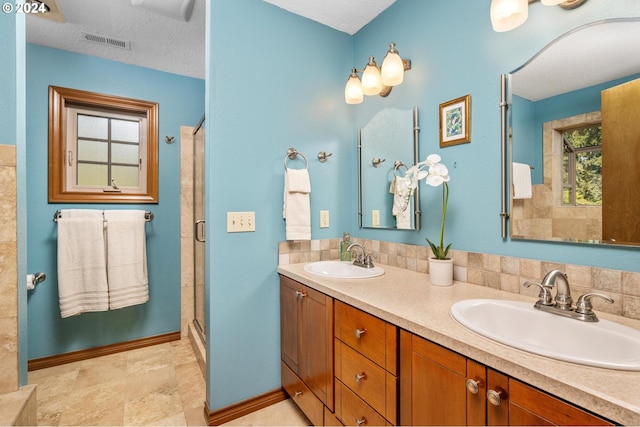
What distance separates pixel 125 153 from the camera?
97.5 inches

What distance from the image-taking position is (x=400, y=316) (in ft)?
3.09

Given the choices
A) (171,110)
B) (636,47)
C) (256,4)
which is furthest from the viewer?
(171,110)

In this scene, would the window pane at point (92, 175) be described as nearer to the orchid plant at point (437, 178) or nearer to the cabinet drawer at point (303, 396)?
the cabinet drawer at point (303, 396)

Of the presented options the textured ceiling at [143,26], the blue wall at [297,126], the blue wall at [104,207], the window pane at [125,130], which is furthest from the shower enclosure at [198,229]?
the blue wall at [297,126]

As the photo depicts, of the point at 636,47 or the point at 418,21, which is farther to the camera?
the point at 418,21

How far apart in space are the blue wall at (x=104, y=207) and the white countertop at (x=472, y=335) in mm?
1643

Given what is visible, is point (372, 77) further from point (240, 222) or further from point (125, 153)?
point (125, 153)

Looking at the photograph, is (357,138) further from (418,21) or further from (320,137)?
(418,21)

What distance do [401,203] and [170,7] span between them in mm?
1859

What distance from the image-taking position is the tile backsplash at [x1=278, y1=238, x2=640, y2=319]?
912mm

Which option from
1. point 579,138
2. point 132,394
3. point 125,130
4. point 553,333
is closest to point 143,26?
point 125,130

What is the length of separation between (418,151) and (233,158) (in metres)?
1.05

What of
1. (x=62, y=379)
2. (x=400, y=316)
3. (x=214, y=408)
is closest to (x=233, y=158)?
(x=400, y=316)

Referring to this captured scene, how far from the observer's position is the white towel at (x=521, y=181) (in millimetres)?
Result: 1155
